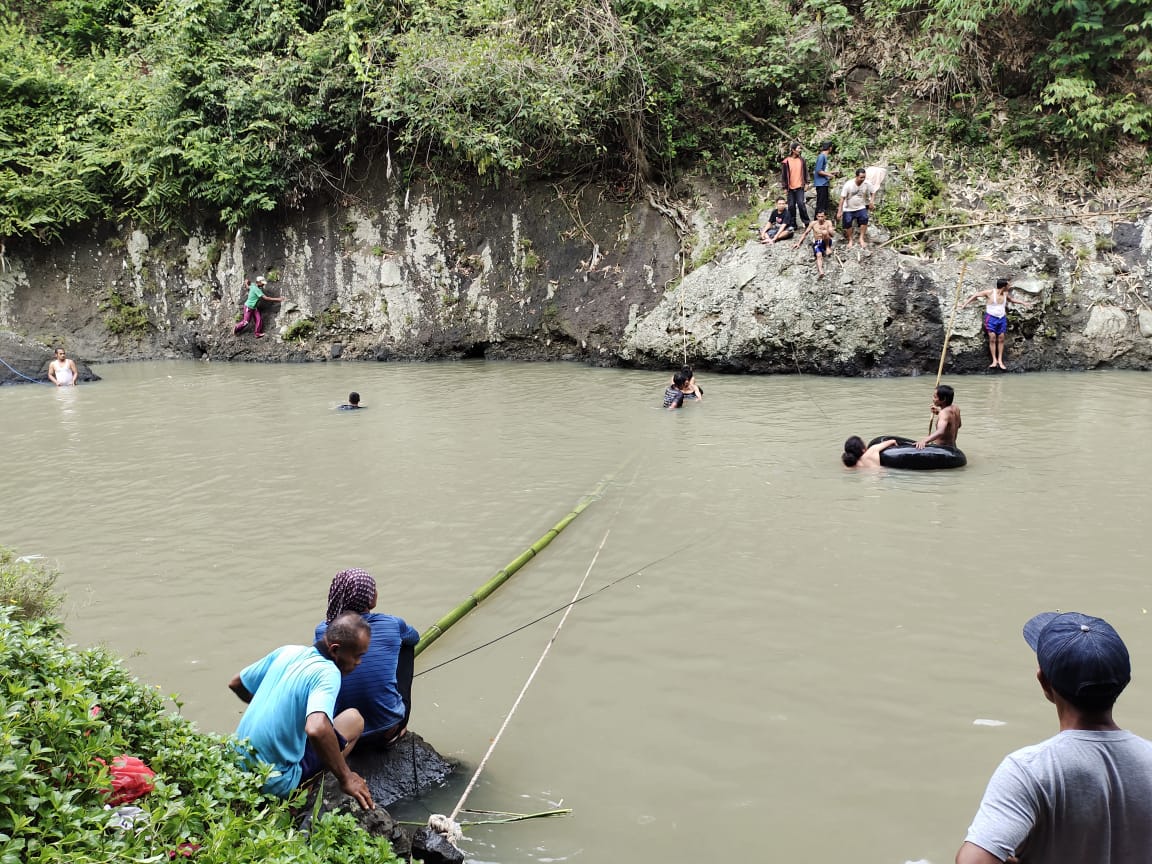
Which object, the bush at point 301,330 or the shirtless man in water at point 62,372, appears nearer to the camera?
the shirtless man in water at point 62,372

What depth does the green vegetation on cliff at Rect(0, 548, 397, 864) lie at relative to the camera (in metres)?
2.46

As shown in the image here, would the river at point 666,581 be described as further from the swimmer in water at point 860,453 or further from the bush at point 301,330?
the bush at point 301,330

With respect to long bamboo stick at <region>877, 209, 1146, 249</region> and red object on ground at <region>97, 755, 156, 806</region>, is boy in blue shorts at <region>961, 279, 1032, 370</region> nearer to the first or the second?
long bamboo stick at <region>877, 209, 1146, 249</region>

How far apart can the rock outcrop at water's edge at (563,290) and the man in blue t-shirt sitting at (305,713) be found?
13.7m

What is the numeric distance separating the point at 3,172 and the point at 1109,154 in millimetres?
25539

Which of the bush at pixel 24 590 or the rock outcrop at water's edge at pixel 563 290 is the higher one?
the rock outcrop at water's edge at pixel 563 290

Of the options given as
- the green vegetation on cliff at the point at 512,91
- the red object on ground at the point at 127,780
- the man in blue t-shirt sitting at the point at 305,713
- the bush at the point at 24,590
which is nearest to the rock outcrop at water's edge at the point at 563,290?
the green vegetation on cliff at the point at 512,91

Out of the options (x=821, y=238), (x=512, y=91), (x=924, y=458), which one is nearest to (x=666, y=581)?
(x=924, y=458)

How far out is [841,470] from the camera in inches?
384

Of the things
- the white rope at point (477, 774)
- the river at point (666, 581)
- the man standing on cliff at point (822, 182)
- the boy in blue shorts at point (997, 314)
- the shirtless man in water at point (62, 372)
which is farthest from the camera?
the shirtless man in water at point (62, 372)

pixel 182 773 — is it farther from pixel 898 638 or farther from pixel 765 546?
pixel 765 546

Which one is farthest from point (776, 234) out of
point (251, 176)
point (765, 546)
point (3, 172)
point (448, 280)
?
point (3, 172)

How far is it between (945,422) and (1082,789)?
301 inches

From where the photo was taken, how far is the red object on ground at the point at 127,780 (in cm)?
281
